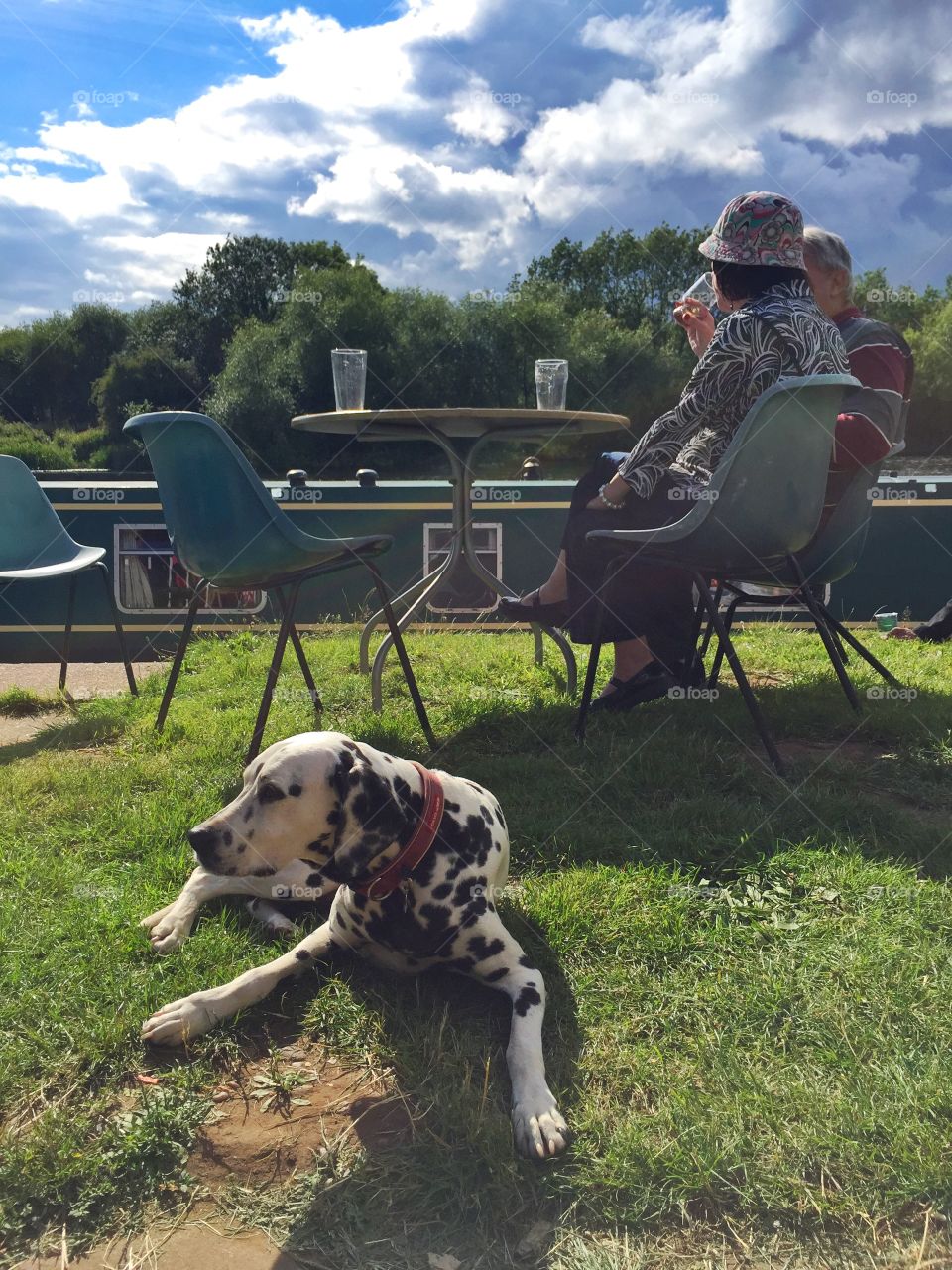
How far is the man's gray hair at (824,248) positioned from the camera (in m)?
4.57

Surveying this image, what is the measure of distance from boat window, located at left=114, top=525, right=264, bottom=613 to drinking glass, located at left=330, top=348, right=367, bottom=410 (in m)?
4.37

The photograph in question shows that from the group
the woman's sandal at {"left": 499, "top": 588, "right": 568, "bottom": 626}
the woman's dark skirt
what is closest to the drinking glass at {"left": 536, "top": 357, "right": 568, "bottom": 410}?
the woman's dark skirt

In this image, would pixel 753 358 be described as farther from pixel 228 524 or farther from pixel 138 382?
pixel 138 382

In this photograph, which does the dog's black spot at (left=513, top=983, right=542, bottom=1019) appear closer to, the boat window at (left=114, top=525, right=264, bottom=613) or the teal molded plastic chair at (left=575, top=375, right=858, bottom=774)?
the teal molded plastic chair at (left=575, top=375, right=858, bottom=774)

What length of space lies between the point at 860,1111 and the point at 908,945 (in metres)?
0.70

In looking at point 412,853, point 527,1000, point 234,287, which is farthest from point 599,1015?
point 234,287

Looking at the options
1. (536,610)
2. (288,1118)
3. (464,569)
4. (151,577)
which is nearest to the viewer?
(288,1118)

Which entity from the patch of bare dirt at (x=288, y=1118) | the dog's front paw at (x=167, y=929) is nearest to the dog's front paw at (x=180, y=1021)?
the patch of bare dirt at (x=288, y=1118)

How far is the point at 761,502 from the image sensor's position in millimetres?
3588

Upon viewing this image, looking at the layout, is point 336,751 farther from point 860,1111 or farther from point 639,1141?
point 860,1111

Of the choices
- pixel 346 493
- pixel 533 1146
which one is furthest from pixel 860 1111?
pixel 346 493

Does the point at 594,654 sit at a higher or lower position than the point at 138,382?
lower

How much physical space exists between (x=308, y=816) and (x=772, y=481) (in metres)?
2.26

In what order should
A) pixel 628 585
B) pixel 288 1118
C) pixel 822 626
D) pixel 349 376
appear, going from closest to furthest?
pixel 288 1118, pixel 822 626, pixel 628 585, pixel 349 376
